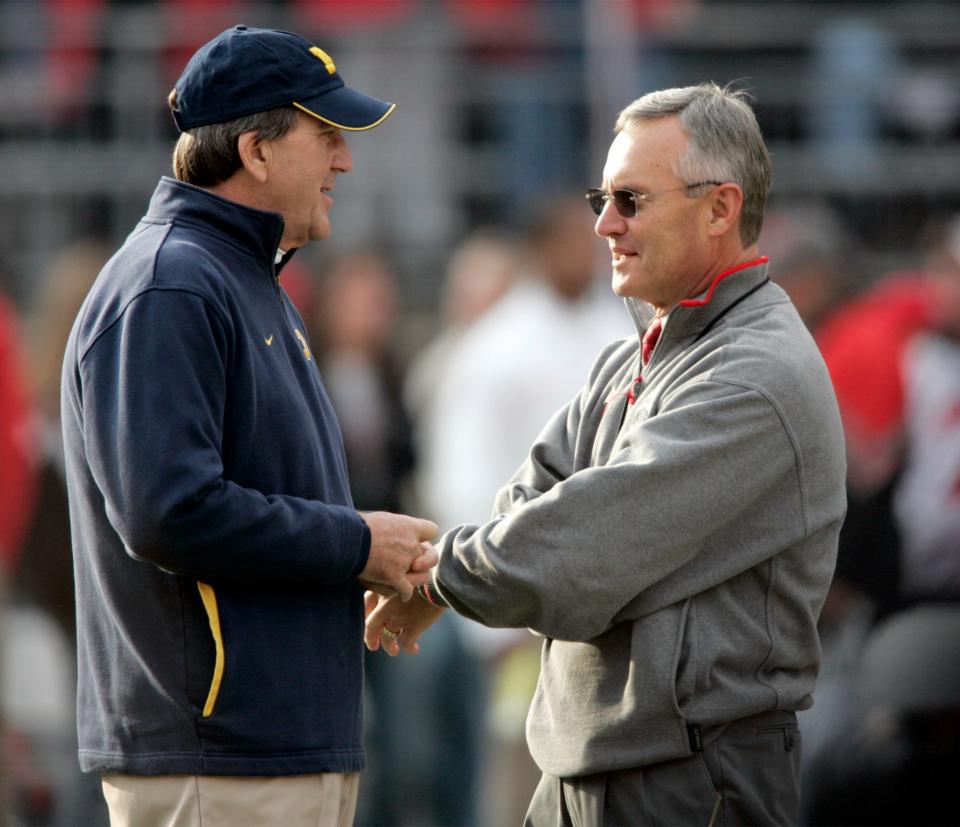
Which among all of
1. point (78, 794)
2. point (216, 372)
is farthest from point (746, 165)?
point (78, 794)

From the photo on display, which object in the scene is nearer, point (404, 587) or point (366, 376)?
point (404, 587)

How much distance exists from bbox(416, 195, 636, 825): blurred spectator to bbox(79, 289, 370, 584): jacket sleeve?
391 centimetres

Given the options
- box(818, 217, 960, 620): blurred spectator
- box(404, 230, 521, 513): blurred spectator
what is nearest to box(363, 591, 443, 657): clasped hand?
box(818, 217, 960, 620): blurred spectator

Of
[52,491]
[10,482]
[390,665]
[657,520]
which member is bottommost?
[390,665]

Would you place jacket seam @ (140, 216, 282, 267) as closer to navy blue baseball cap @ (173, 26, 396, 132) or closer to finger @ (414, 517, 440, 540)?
navy blue baseball cap @ (173, 26, 396, 132)

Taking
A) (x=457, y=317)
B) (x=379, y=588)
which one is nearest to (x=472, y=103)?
(x=457, y=317)

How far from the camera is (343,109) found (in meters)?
3.90

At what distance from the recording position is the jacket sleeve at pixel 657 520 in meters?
3.75

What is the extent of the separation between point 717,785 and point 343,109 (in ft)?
5.10

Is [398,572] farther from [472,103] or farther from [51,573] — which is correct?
[472,103]

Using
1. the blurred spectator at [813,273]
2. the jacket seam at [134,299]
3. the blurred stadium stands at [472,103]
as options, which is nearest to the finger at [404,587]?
the jacket seam at [134,299]

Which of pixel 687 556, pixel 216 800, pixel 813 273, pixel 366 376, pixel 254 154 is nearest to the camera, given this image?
pixel 216 800

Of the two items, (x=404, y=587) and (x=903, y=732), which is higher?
(x=404, y=587)

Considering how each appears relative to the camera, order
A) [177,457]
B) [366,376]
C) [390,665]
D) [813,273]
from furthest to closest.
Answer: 1. [813,273]
2. [366,376]
3. [390,665]
4. [177,457]
